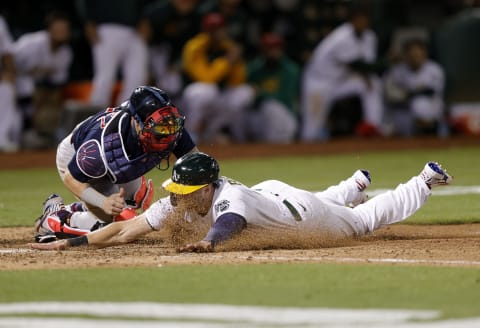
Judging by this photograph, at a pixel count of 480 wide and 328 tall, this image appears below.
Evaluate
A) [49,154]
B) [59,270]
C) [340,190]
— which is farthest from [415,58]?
[59,270]

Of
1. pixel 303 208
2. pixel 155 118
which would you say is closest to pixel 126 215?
pixel 155 118

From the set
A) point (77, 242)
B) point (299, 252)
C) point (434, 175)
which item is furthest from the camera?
point (434, 175)

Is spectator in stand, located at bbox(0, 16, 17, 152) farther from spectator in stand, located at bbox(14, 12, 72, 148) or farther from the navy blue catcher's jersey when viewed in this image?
the navy blue catcher's jersey

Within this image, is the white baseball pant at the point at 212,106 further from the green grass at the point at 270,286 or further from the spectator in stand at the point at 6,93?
the green grass at the point at 270,286

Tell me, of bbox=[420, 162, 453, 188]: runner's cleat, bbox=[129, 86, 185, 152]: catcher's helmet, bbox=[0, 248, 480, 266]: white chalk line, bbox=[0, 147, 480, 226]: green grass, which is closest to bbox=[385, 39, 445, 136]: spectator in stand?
bbox=[0, 147, 480, 226]: green grass

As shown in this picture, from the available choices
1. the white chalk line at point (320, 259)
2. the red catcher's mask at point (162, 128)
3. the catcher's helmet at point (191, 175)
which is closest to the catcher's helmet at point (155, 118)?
the red catcher's mask at point (162, 128)

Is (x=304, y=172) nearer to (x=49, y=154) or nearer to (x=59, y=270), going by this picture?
(x=49, y=154)

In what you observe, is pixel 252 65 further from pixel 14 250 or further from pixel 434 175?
pixel 14 250
